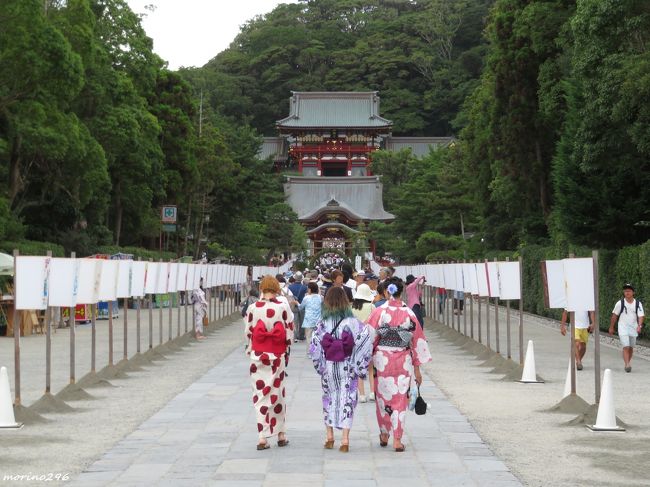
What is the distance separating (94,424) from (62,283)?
210cm

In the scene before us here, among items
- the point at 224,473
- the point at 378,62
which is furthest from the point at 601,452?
the point at 378,62

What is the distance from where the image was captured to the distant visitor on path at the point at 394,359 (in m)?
9.08

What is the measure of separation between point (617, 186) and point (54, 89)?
1416 centimetres

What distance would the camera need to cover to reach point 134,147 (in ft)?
124

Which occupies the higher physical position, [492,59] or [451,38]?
[451,38]

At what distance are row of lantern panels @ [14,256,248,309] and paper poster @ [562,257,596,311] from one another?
5.52 metres

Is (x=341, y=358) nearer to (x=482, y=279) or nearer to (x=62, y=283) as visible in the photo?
(x=62, y=283)

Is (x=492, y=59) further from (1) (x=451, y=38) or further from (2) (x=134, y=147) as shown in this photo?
(1) (x=451, y=38)

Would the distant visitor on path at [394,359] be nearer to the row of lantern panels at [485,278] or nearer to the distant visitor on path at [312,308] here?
the row of lantern panels at [485,278]

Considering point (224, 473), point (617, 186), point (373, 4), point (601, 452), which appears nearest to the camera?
point (224, 473)

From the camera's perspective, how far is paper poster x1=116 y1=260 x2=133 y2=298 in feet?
51.9

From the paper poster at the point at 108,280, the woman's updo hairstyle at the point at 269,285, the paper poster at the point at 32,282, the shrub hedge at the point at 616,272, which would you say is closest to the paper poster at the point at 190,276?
the paper poster at the point at 108,280

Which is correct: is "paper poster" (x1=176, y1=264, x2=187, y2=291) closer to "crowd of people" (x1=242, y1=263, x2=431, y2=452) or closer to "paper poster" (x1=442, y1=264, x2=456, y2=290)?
"paper poster" (x1=442, y1=264, x2=456, y2=290)

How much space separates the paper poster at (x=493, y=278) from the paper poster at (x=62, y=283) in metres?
6.89
